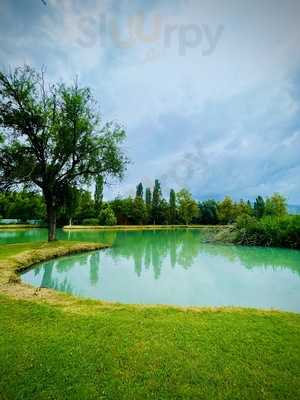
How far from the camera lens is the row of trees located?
145 feet

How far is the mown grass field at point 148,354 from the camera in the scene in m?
2.57

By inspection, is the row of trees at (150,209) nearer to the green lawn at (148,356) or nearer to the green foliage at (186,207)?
the green foliage at (186,207)

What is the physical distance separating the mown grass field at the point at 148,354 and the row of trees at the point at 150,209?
30320mm

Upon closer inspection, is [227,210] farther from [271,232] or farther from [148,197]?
[271,232]

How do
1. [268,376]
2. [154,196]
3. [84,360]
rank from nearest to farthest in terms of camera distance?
[268,376] < [84,360] < [154,196]

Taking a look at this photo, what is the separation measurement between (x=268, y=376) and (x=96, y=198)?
44.1 m

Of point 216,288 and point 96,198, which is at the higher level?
point 96,198

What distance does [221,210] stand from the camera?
65.2 metres

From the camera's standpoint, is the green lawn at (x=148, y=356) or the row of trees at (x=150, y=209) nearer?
the green lawn at (x=148, y=356)

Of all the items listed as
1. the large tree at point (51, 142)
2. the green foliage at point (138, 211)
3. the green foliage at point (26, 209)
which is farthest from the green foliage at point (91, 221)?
the large tree at point (51, 142)

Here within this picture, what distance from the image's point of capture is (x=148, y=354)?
3197mm

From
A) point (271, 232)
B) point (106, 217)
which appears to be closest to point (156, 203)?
point (106, 217)

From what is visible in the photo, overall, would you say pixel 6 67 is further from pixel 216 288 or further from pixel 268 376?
pixel 268 376

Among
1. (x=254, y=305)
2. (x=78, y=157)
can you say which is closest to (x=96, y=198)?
(x=78, y=157)
